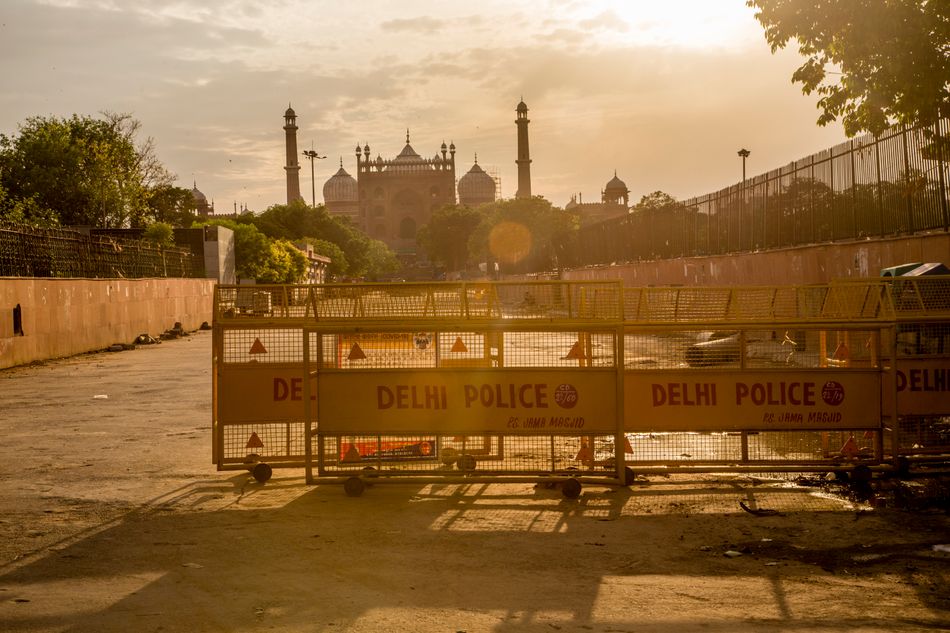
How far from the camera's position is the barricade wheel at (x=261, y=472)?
8664mm

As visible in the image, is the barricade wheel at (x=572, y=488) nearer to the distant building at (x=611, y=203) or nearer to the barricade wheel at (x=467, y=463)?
the barricade wheel at (x=467, y=463)

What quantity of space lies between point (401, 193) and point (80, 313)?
133 metres

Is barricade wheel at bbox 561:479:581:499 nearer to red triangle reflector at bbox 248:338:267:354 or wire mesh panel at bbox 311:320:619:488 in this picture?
wire mesh panel at bbox 311:320:619:488

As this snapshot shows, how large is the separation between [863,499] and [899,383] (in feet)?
4.36

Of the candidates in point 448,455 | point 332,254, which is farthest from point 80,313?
point 332,254

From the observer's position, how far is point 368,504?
785 cm

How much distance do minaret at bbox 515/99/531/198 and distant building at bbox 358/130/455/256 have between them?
1756 centimetres

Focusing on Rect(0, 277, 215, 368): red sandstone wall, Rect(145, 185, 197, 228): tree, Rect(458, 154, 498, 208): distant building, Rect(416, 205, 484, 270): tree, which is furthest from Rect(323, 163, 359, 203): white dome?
Rect(0, 277, 215, 368): red sandstone wall

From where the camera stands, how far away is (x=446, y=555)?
6281mm

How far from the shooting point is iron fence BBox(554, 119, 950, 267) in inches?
675

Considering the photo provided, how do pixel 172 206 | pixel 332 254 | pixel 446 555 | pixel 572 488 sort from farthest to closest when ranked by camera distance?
1. pixel 332 254
2. pixel 172 206
3. pixel 572 488
4. pixel 446 555

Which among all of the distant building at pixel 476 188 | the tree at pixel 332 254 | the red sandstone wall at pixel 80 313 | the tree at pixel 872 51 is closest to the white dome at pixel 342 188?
the distant building at pixel 476 188

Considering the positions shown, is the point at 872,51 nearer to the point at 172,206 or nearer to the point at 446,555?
the point at 446,555

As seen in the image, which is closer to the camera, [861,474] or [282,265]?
[861,474]
